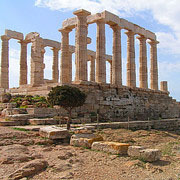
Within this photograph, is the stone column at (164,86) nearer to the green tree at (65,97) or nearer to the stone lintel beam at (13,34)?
the stone lintel beam at (13,34)

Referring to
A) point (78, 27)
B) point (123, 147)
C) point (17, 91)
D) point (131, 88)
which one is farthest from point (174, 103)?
point (123, 147)

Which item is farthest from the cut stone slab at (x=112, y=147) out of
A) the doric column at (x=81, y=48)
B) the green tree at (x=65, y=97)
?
the doric column at (x=81, y=48)

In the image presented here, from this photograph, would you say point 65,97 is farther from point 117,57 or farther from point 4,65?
point 4,65

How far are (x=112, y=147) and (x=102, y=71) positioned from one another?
1637cm

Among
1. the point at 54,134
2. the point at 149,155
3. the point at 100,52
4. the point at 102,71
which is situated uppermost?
the point at 100,52

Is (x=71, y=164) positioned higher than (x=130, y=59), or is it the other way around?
(x=130, y=59)

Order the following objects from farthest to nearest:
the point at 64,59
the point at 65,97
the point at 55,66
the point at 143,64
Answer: the point at 55,66 → the point at 143,64 → the point at 64,59 → the point at 65,97

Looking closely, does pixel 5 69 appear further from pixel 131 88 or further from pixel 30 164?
pixel 30 164

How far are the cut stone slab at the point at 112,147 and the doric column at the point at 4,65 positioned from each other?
23.8m

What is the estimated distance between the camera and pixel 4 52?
31344 millimetres

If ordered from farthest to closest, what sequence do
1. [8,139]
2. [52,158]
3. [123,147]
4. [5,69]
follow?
[5,69] < [8,139] < [123,147] < [52,158]

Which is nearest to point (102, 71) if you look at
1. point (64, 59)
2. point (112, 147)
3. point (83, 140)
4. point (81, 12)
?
point (64, 59)

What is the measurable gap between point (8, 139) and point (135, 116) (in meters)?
17.6

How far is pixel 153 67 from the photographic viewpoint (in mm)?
33812
